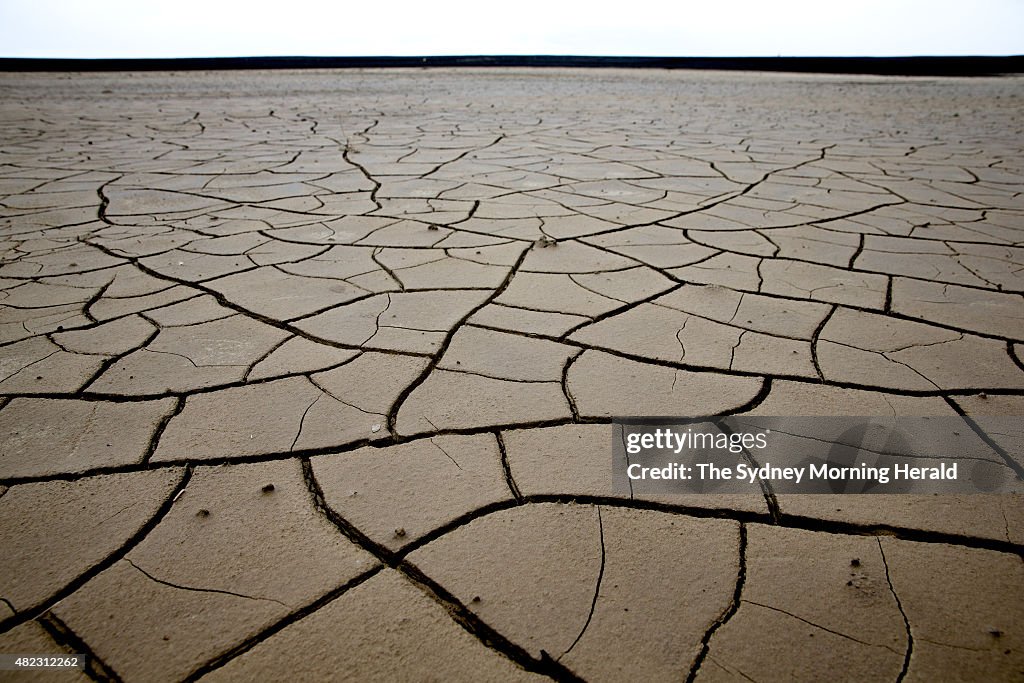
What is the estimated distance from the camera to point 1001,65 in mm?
15953

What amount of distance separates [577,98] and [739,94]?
115 inches

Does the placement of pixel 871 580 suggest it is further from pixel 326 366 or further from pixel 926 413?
pixel 326 366

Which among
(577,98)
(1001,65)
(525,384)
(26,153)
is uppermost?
(1001,65)

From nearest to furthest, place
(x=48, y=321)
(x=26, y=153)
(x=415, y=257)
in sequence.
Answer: (x=48, y=321) < (x=415, y=257) < (x=26, y=153)

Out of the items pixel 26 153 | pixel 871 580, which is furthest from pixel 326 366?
pixel 26 153

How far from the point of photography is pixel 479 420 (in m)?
1.20

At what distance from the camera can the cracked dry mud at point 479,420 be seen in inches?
31.2

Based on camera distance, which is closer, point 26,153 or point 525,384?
point 525,384

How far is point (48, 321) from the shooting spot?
5.27ft

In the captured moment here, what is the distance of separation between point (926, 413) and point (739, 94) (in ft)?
31.4

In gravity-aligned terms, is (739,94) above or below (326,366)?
above

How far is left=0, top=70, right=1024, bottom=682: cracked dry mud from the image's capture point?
793 mm

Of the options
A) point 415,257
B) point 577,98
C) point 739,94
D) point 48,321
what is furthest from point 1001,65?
point 48,321

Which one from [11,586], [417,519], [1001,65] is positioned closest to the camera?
[11,586]
